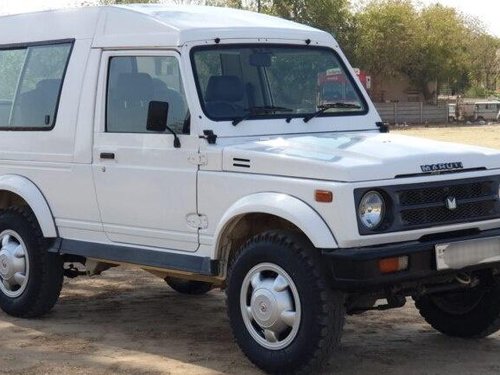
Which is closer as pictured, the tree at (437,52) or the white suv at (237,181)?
the white suv at (237,181)

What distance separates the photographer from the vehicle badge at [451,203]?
19.1 ft

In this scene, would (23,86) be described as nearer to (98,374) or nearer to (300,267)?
(98,374)

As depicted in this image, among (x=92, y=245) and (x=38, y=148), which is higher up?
(x=38, y=148)

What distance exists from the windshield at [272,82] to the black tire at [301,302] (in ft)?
3.33

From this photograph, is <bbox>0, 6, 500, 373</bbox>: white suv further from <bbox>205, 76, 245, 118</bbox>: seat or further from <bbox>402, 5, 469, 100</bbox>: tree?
<bbox>402, 5, 469, 100</bbox>: tree

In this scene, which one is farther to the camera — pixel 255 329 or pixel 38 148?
pixel 38 148

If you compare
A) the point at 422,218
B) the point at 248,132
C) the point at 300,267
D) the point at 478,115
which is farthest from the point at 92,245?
the point at 478,115

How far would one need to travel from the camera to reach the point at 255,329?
19.6 ft

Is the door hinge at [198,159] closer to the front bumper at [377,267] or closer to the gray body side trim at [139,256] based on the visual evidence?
the gray body side trim at [139,256]

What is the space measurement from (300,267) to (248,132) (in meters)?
1.18

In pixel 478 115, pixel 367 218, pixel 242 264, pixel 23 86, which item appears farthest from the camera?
pixel 478 115

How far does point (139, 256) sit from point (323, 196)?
1.68 meters

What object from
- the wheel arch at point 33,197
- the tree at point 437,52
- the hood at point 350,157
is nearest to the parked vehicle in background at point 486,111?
the tree at point 437,52

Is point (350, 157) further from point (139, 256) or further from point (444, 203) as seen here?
point (139, 256)
